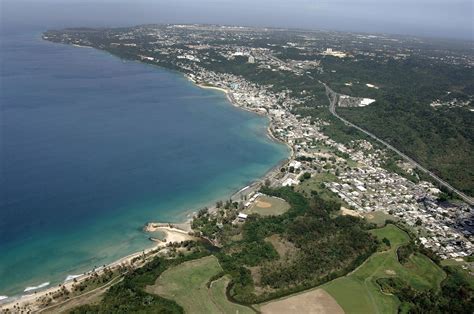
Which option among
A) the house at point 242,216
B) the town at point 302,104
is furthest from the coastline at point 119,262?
the house at point 242,216

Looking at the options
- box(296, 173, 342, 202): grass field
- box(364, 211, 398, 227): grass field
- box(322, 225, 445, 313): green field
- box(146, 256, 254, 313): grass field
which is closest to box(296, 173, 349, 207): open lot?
box(296, 173, 342, 202): grass field

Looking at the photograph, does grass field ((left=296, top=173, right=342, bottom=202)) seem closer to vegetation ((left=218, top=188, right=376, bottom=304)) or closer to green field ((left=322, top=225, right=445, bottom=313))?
vegetation ((left=218, top=188, right=376, bottom=304))

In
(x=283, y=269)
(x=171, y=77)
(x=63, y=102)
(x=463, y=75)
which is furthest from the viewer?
(x=463, y=75)

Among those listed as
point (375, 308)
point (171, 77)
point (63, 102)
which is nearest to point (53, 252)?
point (375, 308)

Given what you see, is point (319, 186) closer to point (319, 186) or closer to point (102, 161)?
point (319, 186)

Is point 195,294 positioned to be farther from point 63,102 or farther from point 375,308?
point 63,102

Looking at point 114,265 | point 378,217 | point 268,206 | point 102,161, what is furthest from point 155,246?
point 378,217

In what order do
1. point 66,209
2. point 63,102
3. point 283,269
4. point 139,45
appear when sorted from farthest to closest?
point 139,45, point 63,102, point 66,209, point 283,269
